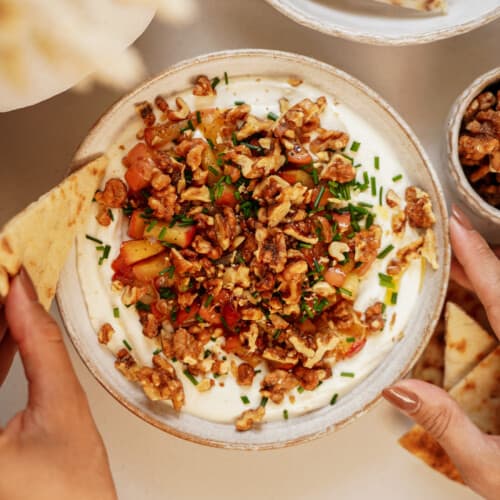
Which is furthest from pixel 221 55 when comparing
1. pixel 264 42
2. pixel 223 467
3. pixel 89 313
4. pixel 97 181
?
pixel 223 467

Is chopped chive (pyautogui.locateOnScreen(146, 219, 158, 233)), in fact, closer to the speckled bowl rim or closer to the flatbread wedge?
the speckled bowl rim

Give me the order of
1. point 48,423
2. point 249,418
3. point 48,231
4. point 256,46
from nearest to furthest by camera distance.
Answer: point 48,423 → point 48,231 → point 249,418 → point 256,46

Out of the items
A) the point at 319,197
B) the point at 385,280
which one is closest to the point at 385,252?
the point at 385,280

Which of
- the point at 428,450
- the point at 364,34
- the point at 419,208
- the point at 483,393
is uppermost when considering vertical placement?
the point at 364,34

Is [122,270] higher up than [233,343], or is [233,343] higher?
[122,270]

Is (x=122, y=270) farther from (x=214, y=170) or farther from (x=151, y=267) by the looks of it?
(x=214, y=170)

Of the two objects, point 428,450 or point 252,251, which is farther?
point 428,450
